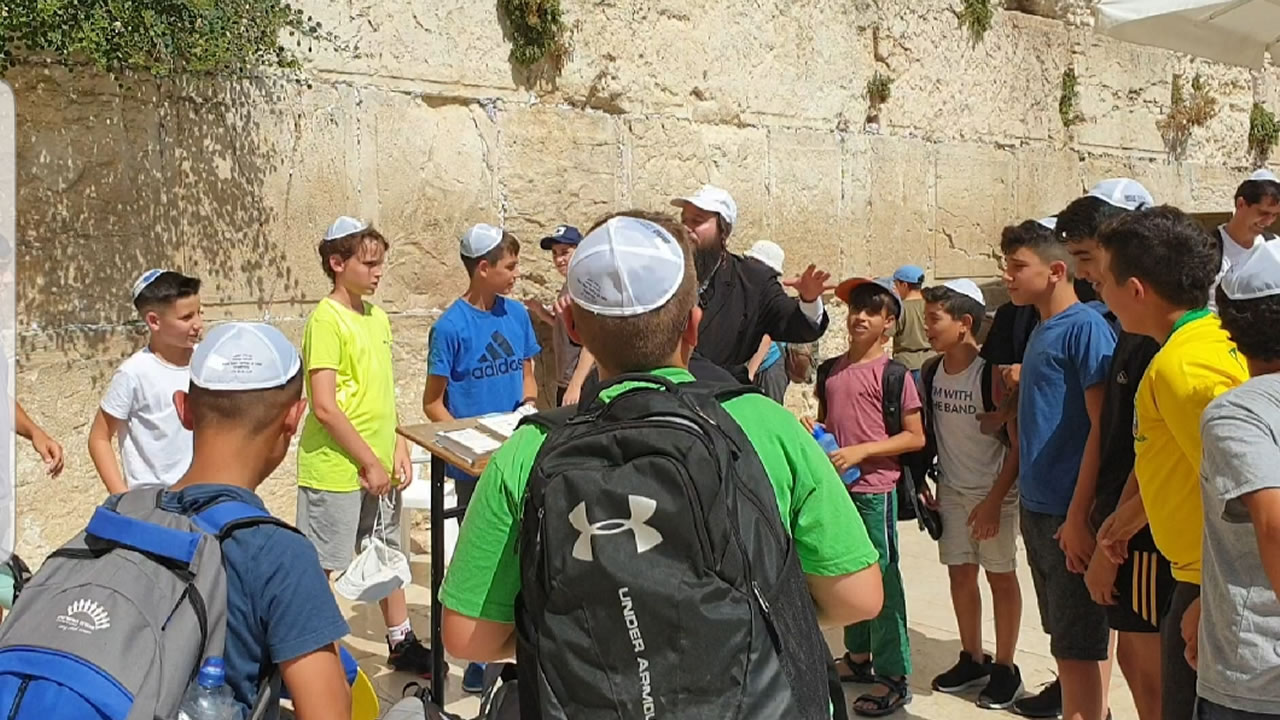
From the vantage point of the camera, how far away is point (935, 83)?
9406 millimetres

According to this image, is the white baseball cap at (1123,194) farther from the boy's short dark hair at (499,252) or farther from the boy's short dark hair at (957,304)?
the boy's short dark hair at (499,252)

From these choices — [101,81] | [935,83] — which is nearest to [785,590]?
[101,81]

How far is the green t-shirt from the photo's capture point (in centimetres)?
199

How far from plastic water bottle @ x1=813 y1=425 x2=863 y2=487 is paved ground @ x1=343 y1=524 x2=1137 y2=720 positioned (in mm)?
863

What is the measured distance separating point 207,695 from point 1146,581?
8.28 feet

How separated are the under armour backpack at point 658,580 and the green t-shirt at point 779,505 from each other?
12 cm

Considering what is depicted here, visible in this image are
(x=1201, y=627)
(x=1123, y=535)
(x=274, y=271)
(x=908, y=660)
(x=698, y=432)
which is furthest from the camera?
(x=274, y=271)

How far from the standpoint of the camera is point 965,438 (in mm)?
4543

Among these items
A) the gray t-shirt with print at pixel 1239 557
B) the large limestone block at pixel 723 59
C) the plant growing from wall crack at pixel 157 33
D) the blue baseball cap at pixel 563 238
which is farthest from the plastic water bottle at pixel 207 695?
the large limestone block at pixel 723 59

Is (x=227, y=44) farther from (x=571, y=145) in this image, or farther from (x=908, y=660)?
(x=908, y=660)

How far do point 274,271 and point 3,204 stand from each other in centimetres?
335

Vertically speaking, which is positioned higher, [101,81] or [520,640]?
[101,81]

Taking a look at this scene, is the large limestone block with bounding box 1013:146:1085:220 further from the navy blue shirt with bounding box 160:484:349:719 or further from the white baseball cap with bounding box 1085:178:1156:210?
the navy blue shirt with bounding box 160:484:349:719

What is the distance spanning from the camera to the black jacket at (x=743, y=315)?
425 centimetres
